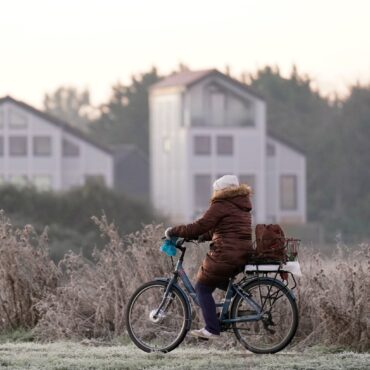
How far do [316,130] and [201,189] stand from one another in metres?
21.6

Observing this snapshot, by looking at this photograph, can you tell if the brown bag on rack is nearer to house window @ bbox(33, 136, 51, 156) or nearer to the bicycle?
the bicycle

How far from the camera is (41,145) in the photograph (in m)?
90.2

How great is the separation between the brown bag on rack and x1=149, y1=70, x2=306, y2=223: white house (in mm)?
73678

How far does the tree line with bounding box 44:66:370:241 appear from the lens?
102 m

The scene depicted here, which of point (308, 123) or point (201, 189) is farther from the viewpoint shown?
point (308, 123)

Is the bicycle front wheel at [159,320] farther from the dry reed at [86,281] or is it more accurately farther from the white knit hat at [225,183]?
the dry reed at [86,281]

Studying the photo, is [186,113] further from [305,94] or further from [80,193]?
[305,94]

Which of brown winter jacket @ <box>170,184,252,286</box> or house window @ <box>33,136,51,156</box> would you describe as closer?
brown winter jacket @ <box>170,184,252,286</box>

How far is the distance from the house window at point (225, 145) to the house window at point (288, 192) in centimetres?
455

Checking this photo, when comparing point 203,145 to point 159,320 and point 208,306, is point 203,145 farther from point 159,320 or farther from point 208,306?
point 208,306

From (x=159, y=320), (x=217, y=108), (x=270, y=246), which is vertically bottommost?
(x=159, y=320)

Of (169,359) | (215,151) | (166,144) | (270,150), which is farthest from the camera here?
(270,150)

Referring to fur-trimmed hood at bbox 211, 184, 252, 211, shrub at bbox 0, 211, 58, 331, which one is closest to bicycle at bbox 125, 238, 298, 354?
fur-trimmed hood at bbox 211, 184, 252, 211

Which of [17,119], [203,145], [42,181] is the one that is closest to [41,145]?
[17,119]
